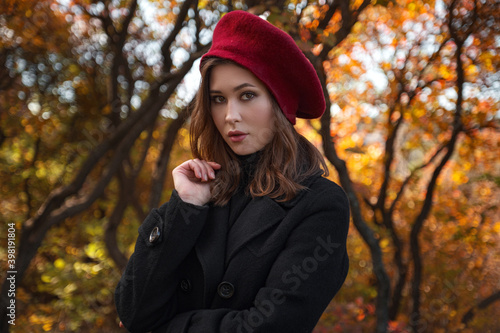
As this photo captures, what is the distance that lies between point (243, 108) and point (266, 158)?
21cm

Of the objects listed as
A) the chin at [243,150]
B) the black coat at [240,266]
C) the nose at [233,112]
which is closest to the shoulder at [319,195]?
the black coat at [240,266]

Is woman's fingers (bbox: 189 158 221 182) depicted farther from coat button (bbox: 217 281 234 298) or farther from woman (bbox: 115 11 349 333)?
coat button (bbox: 217 281 234 298)

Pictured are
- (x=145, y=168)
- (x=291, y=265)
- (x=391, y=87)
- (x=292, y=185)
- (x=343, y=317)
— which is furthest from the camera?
(x=145, y=168)

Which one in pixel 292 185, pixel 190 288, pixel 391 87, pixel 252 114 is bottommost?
pixel 190 288

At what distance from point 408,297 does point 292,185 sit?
5460 millimetres

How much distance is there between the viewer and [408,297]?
6145 mm

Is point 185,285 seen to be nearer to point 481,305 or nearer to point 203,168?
point 203,168

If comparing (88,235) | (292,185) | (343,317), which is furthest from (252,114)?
(88,235)

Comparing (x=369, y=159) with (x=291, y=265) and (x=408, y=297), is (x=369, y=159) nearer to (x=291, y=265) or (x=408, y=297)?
(x=408, y=297)

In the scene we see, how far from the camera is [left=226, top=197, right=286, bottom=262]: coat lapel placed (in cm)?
144

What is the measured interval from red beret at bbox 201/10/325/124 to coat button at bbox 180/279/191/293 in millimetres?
712

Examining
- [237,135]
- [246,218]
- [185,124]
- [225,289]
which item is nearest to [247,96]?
[237,135]

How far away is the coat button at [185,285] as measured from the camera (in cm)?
149

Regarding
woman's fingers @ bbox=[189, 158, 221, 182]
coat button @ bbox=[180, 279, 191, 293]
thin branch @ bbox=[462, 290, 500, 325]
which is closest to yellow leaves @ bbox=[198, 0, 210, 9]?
woman's fingers @ bbox=[189, 158, 221, 182]
